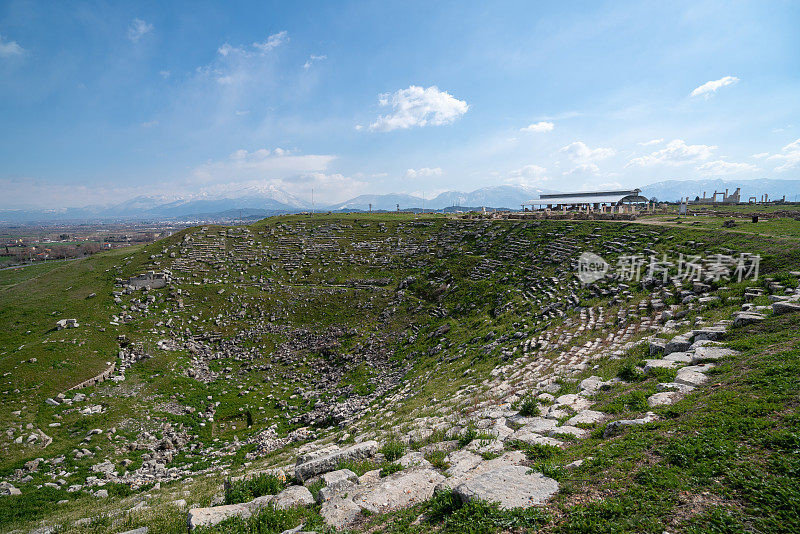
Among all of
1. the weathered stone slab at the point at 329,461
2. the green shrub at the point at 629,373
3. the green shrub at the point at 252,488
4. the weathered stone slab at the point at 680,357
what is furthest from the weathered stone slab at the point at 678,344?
the green shrub at the point at 252,488

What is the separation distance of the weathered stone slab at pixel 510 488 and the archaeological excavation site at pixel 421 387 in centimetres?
5

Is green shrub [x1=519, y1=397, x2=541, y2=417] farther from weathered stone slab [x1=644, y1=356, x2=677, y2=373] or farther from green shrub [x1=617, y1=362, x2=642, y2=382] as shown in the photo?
weathered stone slab [x1=644, y1=356, x2=677, y2=373]

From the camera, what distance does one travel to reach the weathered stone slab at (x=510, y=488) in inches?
249

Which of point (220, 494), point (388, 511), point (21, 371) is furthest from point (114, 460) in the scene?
point (388, 511)

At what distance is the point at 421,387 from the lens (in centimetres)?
2056

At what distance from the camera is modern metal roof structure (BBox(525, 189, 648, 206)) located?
189 ft

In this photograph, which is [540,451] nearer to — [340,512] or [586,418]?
[586,418]

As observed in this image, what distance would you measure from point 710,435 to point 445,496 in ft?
19.9

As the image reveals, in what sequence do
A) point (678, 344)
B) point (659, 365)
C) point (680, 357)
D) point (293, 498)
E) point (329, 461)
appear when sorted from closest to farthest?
point (293, 498) < point (329, 461) < point (659, 365) < point (680, 357) < point (678, 344)

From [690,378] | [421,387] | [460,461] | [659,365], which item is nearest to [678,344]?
[659,365]

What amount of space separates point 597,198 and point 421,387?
247ft

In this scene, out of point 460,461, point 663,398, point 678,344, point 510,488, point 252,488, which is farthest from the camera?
point 678,344

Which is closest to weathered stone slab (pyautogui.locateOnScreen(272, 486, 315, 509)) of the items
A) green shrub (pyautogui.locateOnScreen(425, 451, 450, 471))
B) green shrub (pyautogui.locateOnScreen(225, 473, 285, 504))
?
green shrub (pyautogui.locateOnScreen(225, 473, 285, 504))

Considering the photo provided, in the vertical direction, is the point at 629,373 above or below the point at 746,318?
below
